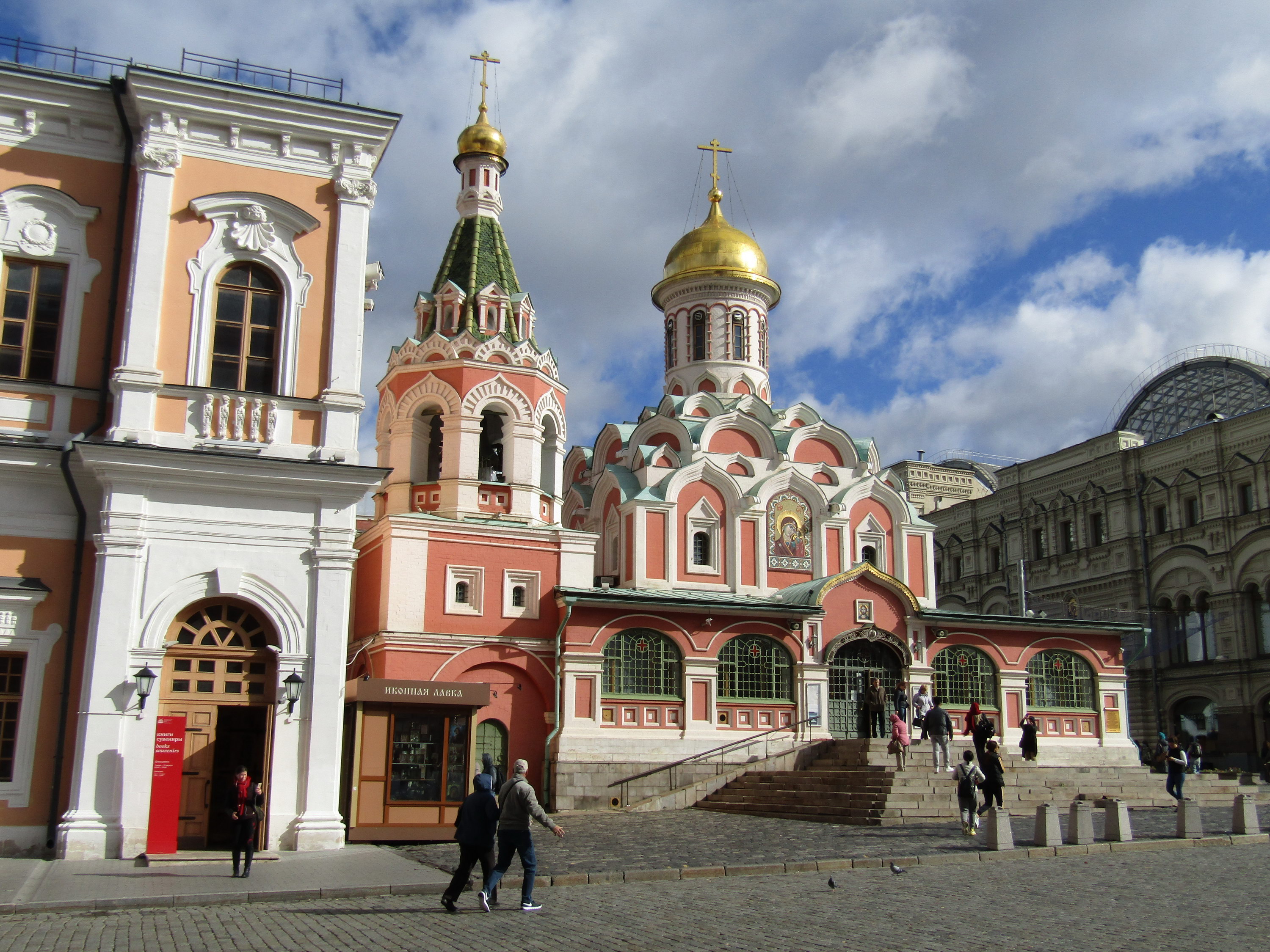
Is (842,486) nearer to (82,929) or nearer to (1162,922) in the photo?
(1162,922)

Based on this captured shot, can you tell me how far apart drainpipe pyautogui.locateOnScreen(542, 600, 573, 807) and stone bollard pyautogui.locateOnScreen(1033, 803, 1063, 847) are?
1028 centimetres

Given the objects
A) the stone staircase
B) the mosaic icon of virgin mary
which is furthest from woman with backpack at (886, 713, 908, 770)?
the mosaic icon of virgin mary

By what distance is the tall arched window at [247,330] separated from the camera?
615 inches

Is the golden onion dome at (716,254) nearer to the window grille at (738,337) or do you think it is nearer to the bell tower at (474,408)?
the window grille at (738,337)

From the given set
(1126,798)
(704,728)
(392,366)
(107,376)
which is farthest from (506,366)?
(1126,798)

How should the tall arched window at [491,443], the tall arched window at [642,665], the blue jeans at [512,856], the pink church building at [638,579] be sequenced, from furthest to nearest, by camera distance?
the tall arched window at [491,443] < the tall arched window at [642,665] < the pink church building at [638,579] < the blue jeans at [512,856]

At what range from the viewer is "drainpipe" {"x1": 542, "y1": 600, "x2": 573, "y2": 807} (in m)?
23.2

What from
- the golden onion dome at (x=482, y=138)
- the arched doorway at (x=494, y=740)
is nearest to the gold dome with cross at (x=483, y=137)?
the golden onion dome at (x=482, y=138)

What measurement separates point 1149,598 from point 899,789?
21321mm

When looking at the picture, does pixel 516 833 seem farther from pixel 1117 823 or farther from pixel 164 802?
→ pixel 1117 823

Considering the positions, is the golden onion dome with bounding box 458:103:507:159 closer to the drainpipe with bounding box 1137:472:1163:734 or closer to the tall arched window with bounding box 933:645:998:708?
the tall arched window with bounding box 933:645:998:708

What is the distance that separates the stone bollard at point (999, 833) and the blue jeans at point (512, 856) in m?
6.61

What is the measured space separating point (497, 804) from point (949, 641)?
1884 cm

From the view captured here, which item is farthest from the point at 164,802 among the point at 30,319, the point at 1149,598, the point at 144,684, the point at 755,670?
the point at 1149,598
